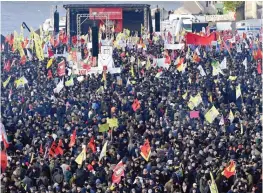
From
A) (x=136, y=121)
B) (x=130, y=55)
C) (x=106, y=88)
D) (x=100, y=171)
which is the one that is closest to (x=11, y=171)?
(x=100, y=171)

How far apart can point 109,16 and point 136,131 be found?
31.3 m

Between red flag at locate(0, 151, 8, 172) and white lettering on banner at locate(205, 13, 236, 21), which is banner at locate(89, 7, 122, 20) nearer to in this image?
white lettering on banner at locate(205, 13, 236, 21)

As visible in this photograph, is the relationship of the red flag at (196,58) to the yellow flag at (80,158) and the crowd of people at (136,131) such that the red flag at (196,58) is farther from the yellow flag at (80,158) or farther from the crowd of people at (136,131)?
the yellow flag at (80,158)

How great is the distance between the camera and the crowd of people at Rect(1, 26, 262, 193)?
64.6ft

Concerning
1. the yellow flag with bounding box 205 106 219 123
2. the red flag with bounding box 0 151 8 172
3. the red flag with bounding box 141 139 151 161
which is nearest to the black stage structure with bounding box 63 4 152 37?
the yellow flag with bounding box 205 106 219 123

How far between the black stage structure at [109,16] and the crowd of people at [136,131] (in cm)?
1778

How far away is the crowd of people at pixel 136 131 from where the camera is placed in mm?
19688

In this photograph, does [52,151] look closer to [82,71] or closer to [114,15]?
[82,71]

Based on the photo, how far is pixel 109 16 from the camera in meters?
55.1

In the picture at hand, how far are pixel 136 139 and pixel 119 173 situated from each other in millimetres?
3368

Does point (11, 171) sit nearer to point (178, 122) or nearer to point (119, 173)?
point (119, 173)

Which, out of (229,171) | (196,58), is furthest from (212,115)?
(196,58)

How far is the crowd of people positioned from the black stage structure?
17784 mm

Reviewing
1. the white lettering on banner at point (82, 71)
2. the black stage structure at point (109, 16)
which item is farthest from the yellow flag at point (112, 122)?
the black stage structure at point (109, 16)
